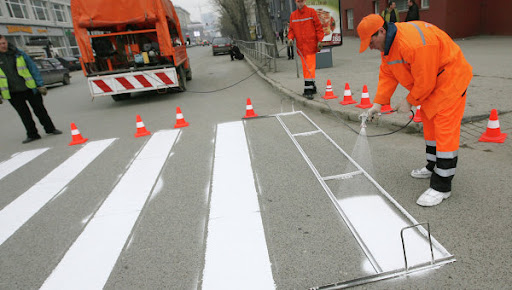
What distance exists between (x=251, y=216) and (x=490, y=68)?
26.2 ft

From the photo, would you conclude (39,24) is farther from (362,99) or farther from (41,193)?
(362,99)

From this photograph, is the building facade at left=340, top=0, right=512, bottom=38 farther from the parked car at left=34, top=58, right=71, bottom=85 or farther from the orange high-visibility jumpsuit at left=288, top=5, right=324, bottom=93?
the parked car at left=34, top=58, right=71, bottom=85

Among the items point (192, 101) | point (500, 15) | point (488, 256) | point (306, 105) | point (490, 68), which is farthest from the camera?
point (500, 15)

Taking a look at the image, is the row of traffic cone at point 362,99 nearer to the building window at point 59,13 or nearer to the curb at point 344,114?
the curb at point 344,114

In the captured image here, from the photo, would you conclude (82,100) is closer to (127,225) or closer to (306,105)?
(306,105)

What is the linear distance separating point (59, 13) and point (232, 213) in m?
58.3

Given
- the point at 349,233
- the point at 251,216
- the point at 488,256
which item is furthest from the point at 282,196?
the point at 488,256

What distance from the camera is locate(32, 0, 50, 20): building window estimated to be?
43.4m

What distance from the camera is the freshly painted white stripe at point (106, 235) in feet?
8.70

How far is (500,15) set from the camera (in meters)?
15.1

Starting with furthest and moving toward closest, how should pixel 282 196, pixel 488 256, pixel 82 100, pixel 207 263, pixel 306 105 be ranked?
pixel 82 100 < pixel 306 105 < pixel 282 196 < pixel 207 263 < pixel 488 256

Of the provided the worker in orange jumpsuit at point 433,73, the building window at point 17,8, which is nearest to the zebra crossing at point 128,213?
the worker in orange jumpsuit at point 433,73

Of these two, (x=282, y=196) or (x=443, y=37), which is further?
(x=282, y=196)

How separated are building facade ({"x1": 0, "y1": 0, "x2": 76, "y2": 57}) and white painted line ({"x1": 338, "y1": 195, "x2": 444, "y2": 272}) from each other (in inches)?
1351
